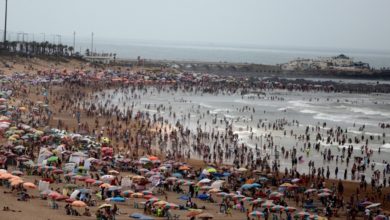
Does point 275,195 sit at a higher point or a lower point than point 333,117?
higher

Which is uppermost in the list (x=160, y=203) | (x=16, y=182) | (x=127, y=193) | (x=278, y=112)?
(x=16, y=182)

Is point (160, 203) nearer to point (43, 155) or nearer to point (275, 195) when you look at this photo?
point (275, 195)

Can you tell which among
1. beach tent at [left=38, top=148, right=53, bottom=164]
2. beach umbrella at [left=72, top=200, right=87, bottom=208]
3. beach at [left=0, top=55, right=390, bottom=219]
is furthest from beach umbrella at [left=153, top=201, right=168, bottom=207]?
beach tent at [left=38, top=148, right=53, bottom=164]

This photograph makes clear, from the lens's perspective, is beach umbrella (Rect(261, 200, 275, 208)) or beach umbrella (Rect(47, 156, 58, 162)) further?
beach umbrella (Rect(47, 156, 58, 162))

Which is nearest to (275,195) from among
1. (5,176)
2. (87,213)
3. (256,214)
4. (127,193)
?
(256,214)

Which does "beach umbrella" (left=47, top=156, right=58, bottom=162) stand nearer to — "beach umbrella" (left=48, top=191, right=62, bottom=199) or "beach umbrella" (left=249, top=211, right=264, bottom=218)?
"beach umbrella" (left=48, top=191, right=62, bottom=199)

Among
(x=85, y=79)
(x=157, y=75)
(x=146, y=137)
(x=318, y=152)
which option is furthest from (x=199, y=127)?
(x=157, y=75)

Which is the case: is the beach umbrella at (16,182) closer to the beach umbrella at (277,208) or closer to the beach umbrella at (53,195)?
the beach umbrella at (53,195)

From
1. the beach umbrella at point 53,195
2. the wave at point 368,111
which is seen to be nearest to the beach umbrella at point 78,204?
the beach umbrella at point 53,195

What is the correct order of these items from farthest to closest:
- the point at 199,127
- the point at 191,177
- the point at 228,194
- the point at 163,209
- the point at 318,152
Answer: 1. the point at 199,127
2. the point at 318,152
3. the point at 191,177
4. the point at 228,194
5. the point at 163,209

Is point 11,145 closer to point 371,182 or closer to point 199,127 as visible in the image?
point 199,127

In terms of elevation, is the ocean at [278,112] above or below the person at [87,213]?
below
